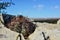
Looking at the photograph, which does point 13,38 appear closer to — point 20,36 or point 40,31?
point 20,36

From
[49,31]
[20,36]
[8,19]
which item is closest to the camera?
[20,36]

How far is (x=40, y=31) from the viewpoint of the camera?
14.5 feet

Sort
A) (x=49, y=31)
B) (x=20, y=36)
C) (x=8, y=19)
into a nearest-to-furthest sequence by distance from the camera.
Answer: (x=20, y=36)
(x=49, y=31)
(x=8, y=19)

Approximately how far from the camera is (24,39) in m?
4.22

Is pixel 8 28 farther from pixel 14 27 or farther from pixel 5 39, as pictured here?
pixel 5 39

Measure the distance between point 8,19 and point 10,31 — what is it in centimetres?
50

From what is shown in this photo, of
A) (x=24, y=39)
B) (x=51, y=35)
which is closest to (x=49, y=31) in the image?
(x=51, y=35)

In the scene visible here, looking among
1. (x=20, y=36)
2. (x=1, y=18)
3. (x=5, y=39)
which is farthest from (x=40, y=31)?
(x=1, y=18)

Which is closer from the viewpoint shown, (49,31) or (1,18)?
(49,31)

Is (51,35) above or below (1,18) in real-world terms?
below

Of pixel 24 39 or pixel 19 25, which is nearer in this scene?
pixel 24 39

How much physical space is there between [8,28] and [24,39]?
699mm

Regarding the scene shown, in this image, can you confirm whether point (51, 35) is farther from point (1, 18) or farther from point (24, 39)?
point (1, 18)

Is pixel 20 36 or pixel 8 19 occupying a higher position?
pixel 8 19
